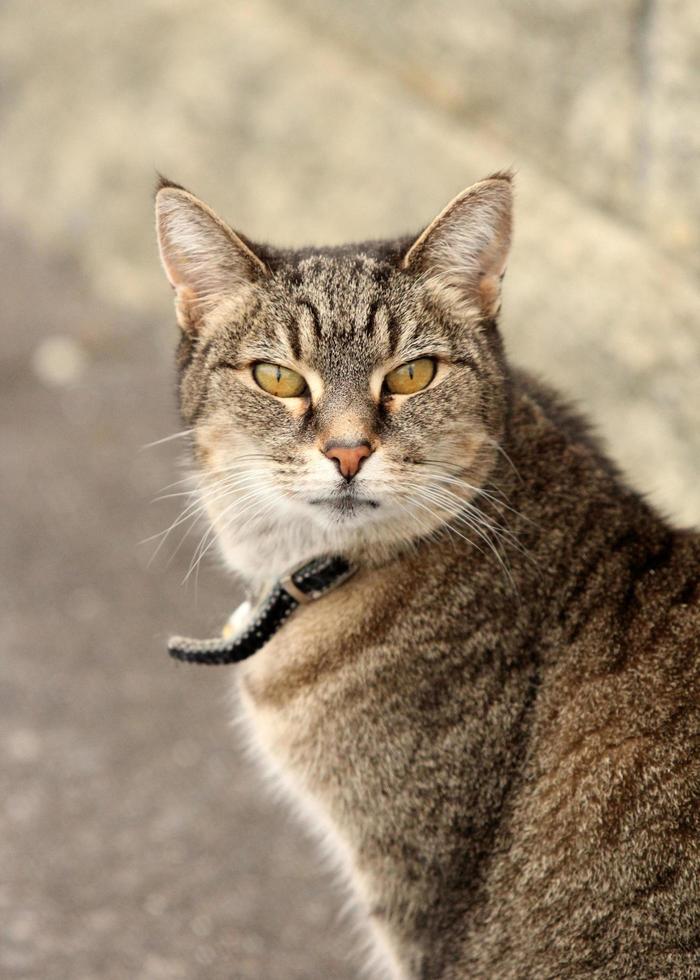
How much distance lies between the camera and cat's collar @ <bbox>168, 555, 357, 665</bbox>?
2676 mm

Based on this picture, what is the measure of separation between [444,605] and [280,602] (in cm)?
40

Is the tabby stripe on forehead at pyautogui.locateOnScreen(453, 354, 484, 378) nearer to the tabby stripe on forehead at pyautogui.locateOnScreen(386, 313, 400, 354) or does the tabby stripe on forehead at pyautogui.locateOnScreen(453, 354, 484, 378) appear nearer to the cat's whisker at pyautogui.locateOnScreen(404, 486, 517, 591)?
the tabby stripe on forehead at pyautogui.locateOnScreen(386, 313, 400, 354)

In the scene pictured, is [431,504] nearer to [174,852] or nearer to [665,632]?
[665,632]

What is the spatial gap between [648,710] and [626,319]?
90.5 inches

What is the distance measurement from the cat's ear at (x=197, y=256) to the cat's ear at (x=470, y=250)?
37 cm

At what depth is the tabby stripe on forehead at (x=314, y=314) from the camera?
2.52m

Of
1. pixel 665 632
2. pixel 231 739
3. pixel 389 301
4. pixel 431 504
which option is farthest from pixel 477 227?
pixel 231 739

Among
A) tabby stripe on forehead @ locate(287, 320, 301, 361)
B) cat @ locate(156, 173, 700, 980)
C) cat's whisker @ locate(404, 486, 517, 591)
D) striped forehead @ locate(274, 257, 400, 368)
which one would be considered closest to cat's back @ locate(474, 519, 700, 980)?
cat @ locate(156, 173, 700, 980)

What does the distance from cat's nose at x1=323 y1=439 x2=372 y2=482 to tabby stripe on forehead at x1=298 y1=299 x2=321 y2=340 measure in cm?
28

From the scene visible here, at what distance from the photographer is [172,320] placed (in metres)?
6.16

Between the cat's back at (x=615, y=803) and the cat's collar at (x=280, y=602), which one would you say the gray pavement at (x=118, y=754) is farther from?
the cat's back at (x=615, y=803)

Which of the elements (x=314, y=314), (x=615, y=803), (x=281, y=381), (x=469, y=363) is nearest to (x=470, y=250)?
(x=469, y=363)

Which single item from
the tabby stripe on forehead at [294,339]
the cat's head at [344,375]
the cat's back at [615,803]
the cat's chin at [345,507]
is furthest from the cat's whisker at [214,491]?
the cat's back at [615,803]

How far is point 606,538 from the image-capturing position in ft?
8.64
